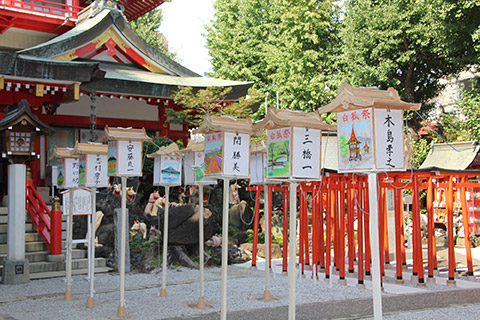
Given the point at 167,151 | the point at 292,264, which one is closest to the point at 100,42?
the point at 167,151

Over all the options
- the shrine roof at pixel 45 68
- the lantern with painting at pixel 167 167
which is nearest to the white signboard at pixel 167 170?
the lantern with painting at pixel 167 167

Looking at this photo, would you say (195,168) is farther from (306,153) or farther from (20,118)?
(20,118)

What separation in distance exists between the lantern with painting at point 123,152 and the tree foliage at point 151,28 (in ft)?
88.9

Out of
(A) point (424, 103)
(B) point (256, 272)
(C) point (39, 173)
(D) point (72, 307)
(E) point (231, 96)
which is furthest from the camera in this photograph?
(A) point (424, 103)

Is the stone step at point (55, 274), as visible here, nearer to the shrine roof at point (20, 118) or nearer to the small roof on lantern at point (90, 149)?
the shrine roof at point (20, 118)

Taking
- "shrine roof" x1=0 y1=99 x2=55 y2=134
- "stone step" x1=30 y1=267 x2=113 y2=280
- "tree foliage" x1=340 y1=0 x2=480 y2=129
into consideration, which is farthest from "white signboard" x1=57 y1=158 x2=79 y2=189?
"tree foliage" x1=340 y1=0 x2=480 y2=129

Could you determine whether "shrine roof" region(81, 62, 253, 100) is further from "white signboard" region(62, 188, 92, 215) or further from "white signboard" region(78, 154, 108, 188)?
"white signboard" region(78, 154, 108, 188)

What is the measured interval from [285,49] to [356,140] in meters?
21.6

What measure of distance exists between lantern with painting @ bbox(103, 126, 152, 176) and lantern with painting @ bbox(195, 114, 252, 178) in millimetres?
1841

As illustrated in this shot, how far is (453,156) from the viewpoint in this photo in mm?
23000

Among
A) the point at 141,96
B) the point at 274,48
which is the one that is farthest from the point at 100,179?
the point at 274,48

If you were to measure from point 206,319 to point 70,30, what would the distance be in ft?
46.0

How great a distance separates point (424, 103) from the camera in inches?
1038

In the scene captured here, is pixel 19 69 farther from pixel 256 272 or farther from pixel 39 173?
pixel 256 272
